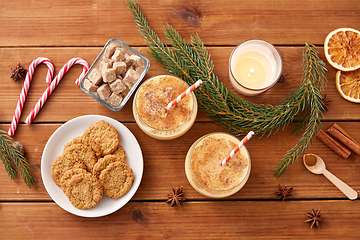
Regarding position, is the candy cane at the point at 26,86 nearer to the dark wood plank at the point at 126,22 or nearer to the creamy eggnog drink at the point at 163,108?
the dark wood plank at the point at 126,22

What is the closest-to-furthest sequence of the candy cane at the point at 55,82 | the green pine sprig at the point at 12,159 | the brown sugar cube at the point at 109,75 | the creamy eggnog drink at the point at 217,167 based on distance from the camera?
the creamy eggnog drink at the point at 217,167
the brown sugar cube at the point at 109,75
the green pine sprig at the point at 12,159
the candy cane at the point at 55,82

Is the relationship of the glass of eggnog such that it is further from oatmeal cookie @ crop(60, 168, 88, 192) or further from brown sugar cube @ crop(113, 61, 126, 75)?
oatmeal cookie @ crop(60, 168, 88, 192)

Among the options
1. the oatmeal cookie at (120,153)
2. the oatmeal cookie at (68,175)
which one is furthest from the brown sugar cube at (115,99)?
the oatmeal cookie at (68,175)

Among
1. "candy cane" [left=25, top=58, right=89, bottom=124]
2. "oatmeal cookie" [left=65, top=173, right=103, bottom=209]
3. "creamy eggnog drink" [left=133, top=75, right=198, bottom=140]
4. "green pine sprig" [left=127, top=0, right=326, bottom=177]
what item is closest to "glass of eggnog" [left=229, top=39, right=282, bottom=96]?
"green pine sprig" [left=127, top=0, right=326, bottom=177]

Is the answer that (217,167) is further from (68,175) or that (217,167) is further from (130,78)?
(68,175)

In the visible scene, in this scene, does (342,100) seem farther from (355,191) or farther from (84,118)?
(84,118)

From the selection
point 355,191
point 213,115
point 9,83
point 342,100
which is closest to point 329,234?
point 355,191

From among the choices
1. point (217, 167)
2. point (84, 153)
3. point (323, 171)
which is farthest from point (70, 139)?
point (323, 171)
